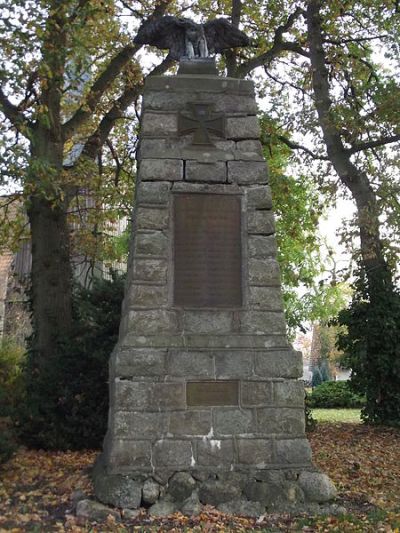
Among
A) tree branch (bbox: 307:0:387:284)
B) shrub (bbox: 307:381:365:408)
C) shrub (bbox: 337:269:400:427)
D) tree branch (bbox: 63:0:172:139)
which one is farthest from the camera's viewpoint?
shrub (bbox: 307:381:365:408)

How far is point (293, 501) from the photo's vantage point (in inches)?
211

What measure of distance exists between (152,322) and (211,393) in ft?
2.83

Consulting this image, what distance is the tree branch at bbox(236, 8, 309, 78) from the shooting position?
39.4 feet

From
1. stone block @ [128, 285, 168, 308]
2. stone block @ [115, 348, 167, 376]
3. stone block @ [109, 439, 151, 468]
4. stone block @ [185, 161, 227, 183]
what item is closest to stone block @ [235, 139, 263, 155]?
stone block @ [185, 161, 227, 183]

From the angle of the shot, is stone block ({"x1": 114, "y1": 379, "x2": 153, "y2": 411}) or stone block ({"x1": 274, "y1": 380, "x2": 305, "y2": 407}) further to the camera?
stone block ({"x1": 274, "y1": 380, "x2": 305, "y2": 407})

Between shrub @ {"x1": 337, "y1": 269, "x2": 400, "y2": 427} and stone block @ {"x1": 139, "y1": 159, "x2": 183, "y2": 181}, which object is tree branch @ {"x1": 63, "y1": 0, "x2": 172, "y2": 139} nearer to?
stone block @ {"x1": 139, "y1": 159, "x2": 183, "y2": 181}

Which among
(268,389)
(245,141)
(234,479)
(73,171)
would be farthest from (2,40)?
(234,479)

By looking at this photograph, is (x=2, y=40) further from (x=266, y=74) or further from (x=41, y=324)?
(x=266, y=74)

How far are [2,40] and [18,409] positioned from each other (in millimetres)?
4988

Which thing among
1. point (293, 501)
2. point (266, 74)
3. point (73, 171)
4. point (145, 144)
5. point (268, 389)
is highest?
point (266, 74)

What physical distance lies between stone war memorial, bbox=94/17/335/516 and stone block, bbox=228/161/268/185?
11 millimetres

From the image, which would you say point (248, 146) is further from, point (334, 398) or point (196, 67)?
point (334, 398)

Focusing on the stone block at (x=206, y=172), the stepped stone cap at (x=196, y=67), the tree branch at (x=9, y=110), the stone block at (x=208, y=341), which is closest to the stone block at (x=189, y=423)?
the stone block at (x=208, y=341)

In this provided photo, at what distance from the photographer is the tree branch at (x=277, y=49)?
→ 12008mm
